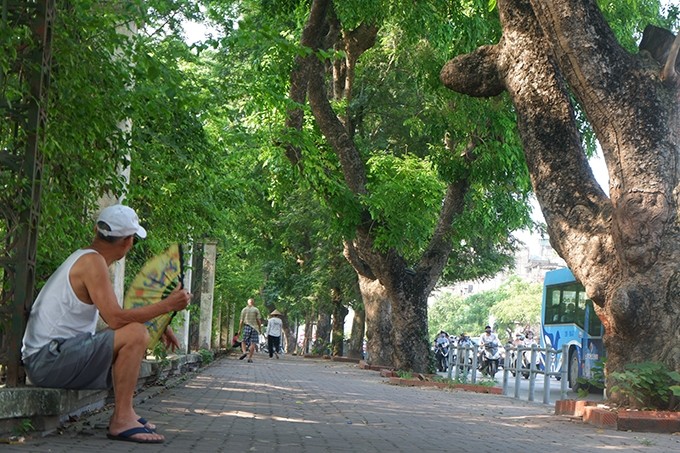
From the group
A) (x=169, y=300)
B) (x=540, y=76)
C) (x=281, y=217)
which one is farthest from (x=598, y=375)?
(x=281, y=217)

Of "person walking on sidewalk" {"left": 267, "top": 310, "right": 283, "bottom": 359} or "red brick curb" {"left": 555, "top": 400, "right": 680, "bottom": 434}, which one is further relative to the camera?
"person walking on sidewalk" {"left": 267, "top": 310, "right": 283, "bottom": 359}

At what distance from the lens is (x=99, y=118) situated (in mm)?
8734

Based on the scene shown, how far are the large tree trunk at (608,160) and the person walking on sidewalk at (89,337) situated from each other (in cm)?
673

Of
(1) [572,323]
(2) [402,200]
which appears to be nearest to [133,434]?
(2) [402,200]

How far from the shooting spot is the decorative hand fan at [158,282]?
8.38 m

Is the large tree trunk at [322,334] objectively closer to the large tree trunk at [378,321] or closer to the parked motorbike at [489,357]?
the parked motorbike at [489,357]

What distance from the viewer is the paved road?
7.89 metres

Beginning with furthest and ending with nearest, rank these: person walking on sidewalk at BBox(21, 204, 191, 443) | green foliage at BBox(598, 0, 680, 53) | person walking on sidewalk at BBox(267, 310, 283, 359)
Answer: person walking on sidewalk at BBox(267, 310, 283, 359)
green foliage at BBox(598, 0, 680, 53)
person walking on sidewalk at BBox(21, 204, 191, 443)

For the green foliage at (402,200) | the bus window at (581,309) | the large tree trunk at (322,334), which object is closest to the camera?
the green foliage at (402,200)

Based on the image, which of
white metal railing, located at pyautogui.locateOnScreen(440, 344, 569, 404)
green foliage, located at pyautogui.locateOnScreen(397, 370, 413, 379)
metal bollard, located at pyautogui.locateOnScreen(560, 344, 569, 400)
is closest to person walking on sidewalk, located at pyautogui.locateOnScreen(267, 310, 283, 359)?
white metal railing, located at pyautogui.locateOnScreen(440, 344, 569, 404)

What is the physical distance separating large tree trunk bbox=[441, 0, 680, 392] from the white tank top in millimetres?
6941

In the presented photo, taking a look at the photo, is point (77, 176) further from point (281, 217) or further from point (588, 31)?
point (281, 217)

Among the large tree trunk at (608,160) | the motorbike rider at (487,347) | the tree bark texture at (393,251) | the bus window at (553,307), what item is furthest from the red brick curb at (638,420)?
the motorbike rider at (487,347)

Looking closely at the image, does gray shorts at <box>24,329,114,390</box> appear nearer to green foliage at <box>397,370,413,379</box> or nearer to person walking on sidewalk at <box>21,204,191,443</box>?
person walking on sidewalk at <box>21,204,191,443</box>
